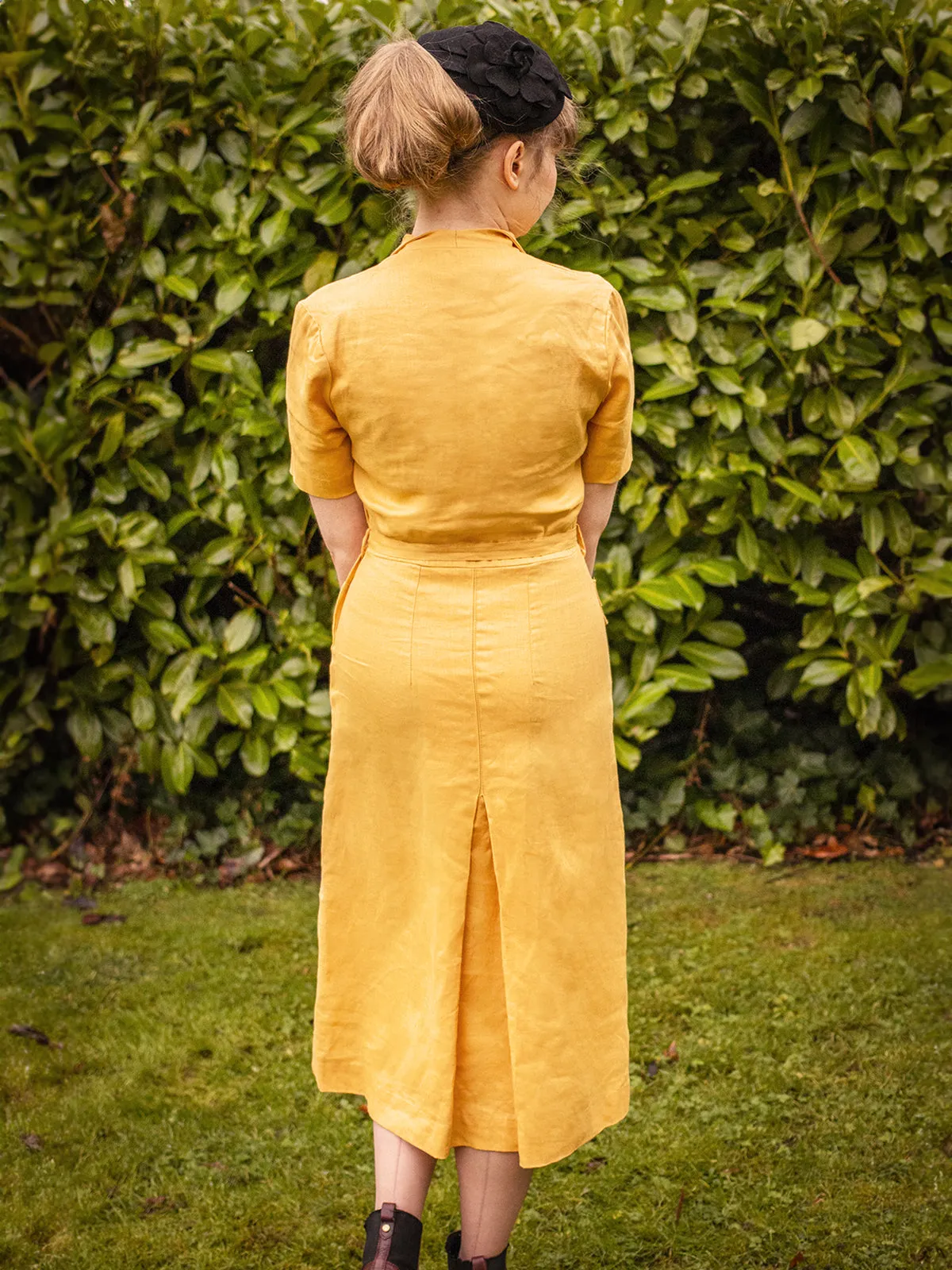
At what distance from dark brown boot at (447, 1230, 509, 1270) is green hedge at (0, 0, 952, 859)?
6.72 ft

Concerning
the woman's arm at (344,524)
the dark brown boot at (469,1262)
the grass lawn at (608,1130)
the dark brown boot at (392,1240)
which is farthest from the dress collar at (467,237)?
the grass lawn at (608,1130)

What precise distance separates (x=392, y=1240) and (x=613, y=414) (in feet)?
4.21

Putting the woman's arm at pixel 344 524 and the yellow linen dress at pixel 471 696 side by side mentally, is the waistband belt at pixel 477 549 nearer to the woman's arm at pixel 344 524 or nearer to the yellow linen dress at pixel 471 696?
the yellow linen dress at pixel 471 696

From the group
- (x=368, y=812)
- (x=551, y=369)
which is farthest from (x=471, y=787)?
(x=551, y=369)

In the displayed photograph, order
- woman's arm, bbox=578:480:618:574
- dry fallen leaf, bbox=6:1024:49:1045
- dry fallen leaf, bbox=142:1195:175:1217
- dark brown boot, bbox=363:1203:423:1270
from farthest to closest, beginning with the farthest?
dry fallen leaf, bbox=6:1024:49:1045, dry fallen leaf, bbox=142:1195:175:1217, woman's arm, bbox=578:480:618:574, dark brown boot, bbox=363:1203:423:1270

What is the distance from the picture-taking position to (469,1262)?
6.44 feet

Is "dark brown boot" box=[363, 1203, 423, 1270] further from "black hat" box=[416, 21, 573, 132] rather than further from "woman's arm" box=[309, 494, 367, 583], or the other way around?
"black hat" box=[416, 21, 573, 132]

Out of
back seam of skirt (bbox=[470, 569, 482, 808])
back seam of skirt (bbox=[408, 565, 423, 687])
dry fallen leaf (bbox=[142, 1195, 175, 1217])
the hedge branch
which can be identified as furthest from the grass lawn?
the hedge branch

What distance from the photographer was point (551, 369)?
5.57ft

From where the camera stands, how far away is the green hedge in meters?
3.51

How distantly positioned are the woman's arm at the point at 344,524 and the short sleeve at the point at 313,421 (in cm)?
2

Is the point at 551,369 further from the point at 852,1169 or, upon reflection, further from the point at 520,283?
the point at 852,1169

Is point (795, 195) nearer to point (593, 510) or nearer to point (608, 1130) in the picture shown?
point (593, 510)

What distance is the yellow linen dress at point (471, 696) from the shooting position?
66.9 inches
